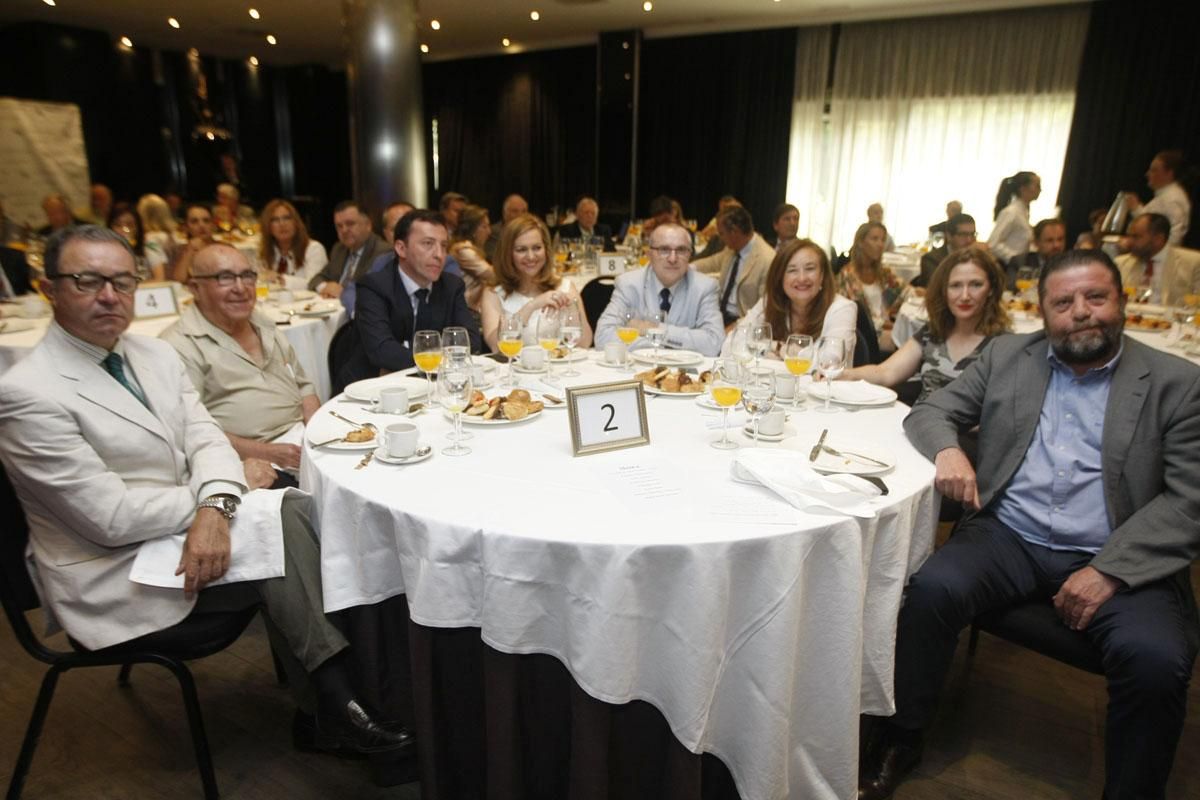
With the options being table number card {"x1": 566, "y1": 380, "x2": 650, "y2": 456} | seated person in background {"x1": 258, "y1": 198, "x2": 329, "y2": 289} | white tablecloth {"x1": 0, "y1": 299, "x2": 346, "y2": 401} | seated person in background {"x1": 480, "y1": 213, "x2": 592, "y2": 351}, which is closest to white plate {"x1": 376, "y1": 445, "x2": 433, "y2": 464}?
table number card {"x1": 566, "y1": 380, "x2": 650, "y2": 456}

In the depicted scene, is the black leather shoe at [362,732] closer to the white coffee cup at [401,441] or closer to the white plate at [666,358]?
the white coffee cup at [401,441]

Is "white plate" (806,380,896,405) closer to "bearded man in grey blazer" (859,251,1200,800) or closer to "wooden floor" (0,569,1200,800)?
"bearded man in grey blazer" (859,251,1200,800)

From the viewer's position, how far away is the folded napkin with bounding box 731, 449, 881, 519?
158 cm

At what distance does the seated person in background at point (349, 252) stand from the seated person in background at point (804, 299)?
3.00 metres

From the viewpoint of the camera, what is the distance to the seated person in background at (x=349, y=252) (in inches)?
203

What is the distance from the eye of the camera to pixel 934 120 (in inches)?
383

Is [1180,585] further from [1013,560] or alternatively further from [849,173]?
[849,173]

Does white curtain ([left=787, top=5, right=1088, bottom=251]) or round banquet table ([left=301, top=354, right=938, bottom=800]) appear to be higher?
white curtain ([left=787, top=5, right=1088, bottom=251])

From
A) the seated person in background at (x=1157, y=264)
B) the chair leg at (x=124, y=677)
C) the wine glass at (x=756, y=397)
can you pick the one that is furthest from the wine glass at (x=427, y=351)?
the seated person in background at (x=1157, y=264)

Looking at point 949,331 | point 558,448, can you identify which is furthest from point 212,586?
point 949,331

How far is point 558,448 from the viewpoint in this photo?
193 centimetres

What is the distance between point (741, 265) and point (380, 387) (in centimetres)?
388

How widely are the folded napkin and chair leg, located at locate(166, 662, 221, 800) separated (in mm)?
1420

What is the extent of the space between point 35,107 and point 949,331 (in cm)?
1270
